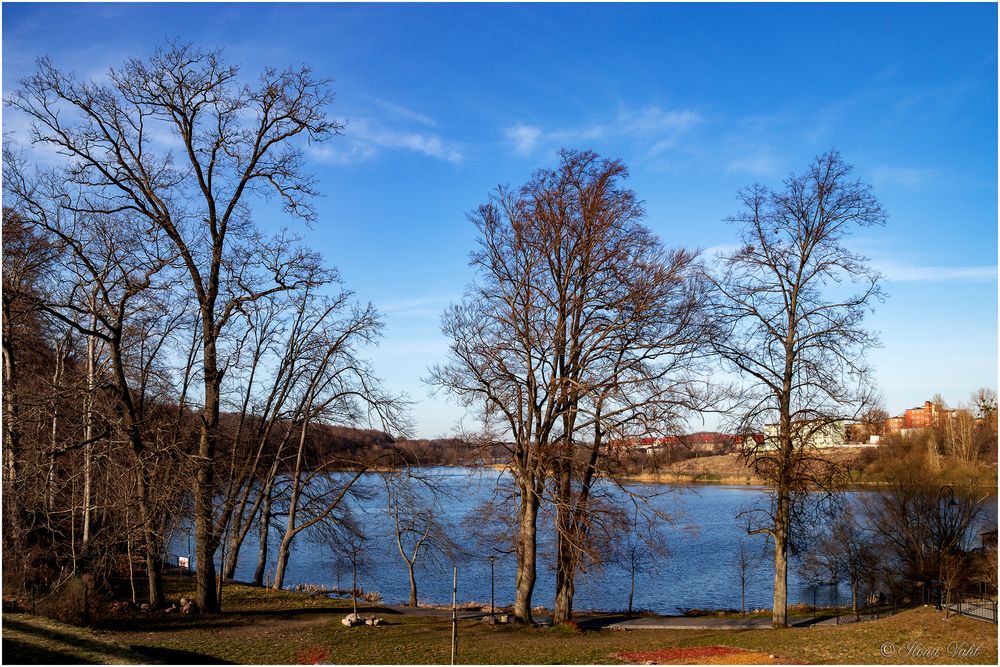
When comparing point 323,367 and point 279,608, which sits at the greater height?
point 323,367

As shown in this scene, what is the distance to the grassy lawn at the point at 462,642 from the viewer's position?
13.7 m

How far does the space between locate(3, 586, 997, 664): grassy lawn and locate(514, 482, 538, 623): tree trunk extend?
2.62 ft

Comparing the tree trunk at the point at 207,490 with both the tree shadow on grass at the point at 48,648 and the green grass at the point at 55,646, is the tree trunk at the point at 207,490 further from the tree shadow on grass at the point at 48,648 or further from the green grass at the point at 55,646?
the tree shadow on grass at the point at 48,648

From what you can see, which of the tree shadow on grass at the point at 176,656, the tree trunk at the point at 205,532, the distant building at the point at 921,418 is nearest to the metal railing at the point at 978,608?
the tree shadow on grass at the point at 176,656

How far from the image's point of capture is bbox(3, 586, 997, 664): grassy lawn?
13.7m

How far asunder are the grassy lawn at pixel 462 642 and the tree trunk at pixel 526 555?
31.4 inches

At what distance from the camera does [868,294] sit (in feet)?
63.0

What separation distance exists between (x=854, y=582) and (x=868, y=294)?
15787mm

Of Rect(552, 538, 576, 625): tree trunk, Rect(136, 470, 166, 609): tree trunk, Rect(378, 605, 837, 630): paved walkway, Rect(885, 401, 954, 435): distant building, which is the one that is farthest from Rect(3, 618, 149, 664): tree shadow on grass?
Rect(885, 401, 954, 435): distant building

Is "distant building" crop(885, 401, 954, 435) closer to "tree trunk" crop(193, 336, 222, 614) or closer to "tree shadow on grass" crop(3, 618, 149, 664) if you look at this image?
"tree trunk" crop(193, 336, 222, 614)

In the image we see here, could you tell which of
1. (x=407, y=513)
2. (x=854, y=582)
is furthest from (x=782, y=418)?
(x=854, y=582)

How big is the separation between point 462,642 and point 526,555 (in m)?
3.51

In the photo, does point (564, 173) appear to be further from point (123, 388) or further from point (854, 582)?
point (854, 582)

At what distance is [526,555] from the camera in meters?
19.3
